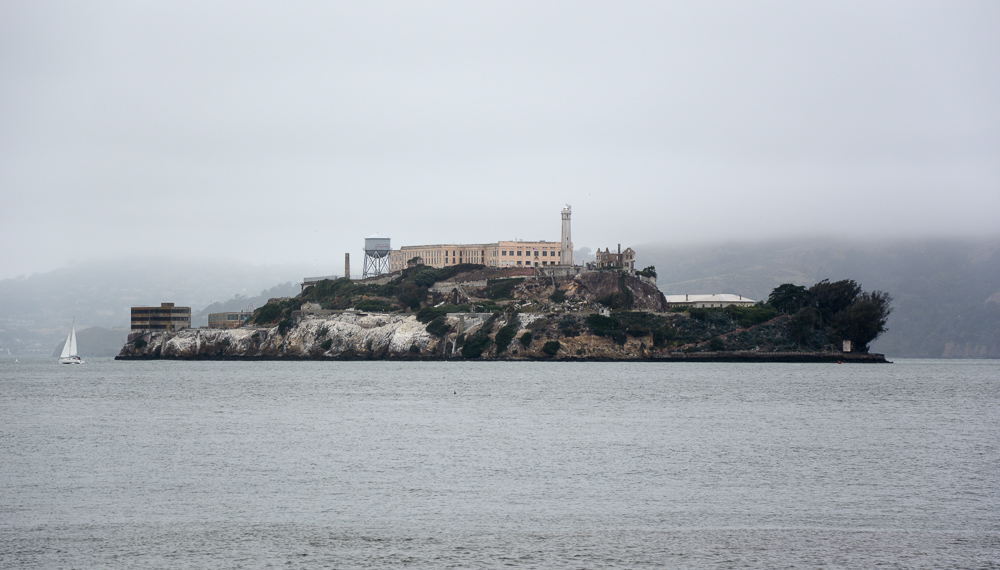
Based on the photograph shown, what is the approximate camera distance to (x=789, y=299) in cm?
15750

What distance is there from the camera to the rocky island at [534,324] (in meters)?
146

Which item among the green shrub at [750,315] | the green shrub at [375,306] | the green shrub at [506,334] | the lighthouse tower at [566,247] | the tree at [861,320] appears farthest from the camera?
the lighthouse tower at [566,247]

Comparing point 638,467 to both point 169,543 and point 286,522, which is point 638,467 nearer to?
point 286,522

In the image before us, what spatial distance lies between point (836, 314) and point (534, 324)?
4734cm

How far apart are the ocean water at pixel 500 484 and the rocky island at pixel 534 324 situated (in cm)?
7638

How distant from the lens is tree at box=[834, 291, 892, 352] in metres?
143

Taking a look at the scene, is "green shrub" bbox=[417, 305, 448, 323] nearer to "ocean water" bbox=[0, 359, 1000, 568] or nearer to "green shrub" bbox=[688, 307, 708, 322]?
"green shrub" bbox=[688, 307, 708, 322]

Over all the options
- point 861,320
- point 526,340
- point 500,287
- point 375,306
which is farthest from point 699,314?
point 375,306

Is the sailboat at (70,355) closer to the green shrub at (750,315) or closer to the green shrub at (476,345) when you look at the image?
the green shrub at (476,345)

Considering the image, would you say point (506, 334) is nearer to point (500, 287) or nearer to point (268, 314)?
point (500, 287)

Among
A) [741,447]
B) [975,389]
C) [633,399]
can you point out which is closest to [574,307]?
[975,389]

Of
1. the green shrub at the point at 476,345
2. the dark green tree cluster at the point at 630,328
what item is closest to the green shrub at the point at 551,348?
the dark green tree cluster at the point at 630,328

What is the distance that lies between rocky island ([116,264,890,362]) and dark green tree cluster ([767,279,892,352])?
0.18 metres

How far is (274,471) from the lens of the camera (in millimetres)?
37656
